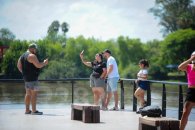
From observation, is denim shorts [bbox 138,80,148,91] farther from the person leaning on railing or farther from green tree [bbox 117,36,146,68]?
green tree [bbox 117,36,146,68]

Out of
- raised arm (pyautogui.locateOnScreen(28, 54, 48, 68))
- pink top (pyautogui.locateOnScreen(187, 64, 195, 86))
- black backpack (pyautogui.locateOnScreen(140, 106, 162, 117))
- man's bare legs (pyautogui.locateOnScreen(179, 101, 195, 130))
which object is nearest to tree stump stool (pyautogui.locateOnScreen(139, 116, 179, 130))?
man's bare legs (pyautogui.locateOnScreen(179, 101, 195, 130))

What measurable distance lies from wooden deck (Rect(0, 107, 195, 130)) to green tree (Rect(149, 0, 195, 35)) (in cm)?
6387

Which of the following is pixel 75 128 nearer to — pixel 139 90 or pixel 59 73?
pixel 139 90

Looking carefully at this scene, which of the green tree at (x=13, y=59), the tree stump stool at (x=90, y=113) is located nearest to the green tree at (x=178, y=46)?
the green tree at (x=13, y=59)

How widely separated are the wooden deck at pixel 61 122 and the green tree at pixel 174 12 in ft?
210

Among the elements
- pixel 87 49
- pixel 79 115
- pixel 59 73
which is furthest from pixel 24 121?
pixel 87 49

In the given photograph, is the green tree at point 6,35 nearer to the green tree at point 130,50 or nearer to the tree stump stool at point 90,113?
the green tree at point 130,50

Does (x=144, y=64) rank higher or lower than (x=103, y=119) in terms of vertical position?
higher

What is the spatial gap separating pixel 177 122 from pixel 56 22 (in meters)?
140

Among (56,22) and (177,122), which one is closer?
(177,122)

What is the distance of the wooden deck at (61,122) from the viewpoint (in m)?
9.09

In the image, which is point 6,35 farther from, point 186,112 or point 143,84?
point 186,112

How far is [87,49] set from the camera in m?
105

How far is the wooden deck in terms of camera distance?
9.09m
